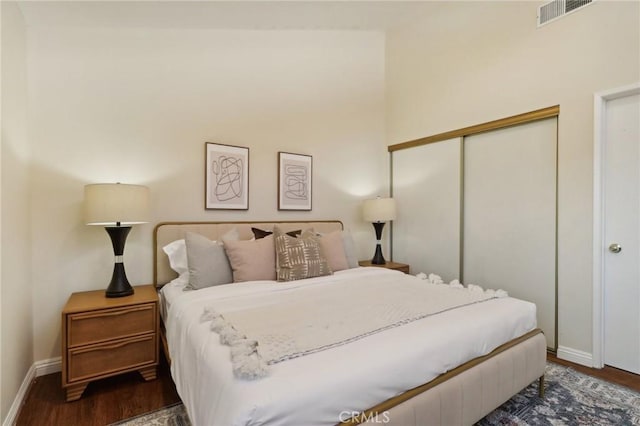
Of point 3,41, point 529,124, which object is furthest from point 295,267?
point 529,124

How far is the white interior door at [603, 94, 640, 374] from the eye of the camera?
2316 mm

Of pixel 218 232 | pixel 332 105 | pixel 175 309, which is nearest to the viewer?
pixel 175 309

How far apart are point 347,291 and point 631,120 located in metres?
2.44

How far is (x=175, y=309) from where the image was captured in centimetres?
194

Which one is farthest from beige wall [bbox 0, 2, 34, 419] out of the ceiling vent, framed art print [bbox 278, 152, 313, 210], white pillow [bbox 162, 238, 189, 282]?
the ceiling vent

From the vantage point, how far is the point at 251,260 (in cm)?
238

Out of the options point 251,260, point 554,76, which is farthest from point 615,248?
point 251,260

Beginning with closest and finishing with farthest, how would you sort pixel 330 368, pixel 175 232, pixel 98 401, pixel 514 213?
1. pixel 330 368
2. pixel 98 401
3. pixel 175 232
4. pixel 514 213

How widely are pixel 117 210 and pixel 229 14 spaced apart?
76.7 inches

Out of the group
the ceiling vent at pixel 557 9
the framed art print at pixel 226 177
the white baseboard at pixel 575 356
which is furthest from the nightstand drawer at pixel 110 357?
the ceiling vent at pixel 557 9

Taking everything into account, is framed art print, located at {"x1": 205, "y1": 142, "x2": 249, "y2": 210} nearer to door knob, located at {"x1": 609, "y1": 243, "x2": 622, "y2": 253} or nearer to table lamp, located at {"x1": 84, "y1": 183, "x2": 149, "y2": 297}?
table lamp, located at {"x1": 84, "y1": 183, "x2": 149, "y2": 297}

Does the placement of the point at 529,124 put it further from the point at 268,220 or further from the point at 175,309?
the point at 175,309

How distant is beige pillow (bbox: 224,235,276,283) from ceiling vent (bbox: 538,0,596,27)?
3.03m

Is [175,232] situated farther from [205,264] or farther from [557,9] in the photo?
[557,9]
